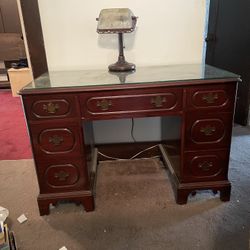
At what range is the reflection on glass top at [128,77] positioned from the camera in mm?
1183

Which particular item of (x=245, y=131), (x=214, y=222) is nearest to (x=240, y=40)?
(x=245, y=131)

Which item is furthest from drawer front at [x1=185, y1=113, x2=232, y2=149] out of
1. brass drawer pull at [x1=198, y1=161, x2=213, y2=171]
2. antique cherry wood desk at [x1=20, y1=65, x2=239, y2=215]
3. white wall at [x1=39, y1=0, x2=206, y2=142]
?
white wall at [x1=39, y1=0, x2=206, y2=142]

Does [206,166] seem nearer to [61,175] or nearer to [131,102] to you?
[131,102]

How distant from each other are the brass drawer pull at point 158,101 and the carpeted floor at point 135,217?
24.6 inches

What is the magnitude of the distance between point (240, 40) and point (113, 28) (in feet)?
5.24

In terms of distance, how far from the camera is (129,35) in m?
1.61

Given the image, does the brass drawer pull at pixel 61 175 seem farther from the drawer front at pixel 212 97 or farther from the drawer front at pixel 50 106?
the drawer front at pixel 212 97

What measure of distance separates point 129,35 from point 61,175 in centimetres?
101

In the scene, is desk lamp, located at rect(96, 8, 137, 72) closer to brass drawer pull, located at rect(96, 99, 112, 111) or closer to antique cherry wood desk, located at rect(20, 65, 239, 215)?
antique cherry wood desk, located at rect(20, 65, 239, 215)

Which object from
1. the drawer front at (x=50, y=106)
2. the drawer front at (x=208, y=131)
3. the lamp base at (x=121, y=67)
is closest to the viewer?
the drawer front at (x=50, y=106)

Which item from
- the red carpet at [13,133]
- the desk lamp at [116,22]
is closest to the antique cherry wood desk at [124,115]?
the desk lamp at [116,22]

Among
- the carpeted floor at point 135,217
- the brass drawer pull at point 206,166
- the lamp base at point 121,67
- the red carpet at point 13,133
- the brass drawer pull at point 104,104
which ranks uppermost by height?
the lamp base at point 121,67

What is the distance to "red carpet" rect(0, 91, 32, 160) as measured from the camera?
217 centimetres

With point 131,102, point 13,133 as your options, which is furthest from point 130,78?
point 13,133
